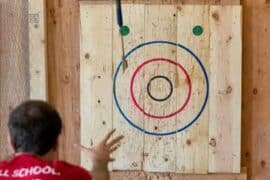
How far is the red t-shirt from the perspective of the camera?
47.6 inches

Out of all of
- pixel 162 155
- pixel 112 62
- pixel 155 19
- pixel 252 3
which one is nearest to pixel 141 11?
pixel 155 19

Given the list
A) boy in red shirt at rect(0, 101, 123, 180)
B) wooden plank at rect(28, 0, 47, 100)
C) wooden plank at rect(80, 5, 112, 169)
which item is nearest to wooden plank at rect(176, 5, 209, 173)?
wooden plank at rect(80, 5, 112, 169)

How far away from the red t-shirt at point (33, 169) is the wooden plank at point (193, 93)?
983 mm

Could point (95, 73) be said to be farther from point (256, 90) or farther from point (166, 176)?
point (256, 90)

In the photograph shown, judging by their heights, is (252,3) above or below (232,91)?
above

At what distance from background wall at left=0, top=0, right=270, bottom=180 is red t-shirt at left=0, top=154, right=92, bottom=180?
984 mm

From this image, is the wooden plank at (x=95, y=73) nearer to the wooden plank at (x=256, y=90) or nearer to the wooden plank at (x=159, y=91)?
the wooden plank at (x=159, y=91)

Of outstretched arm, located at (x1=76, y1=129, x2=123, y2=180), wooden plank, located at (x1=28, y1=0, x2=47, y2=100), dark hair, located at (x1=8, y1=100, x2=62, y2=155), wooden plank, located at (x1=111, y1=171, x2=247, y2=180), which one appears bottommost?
wooden plank, located at (x1=111, y1=171, x2=247, y2=180)

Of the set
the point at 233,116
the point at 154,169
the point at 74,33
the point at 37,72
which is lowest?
the point at 154,169

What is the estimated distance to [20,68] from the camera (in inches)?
87.8

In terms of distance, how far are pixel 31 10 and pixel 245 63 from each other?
83 centimetres

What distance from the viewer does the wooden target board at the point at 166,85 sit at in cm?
217

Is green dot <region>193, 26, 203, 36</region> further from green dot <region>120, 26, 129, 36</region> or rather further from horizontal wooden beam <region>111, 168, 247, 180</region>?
horizontal wooden beam <region>111, 168, 247, 180</region>

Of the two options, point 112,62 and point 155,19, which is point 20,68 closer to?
point 112,62
